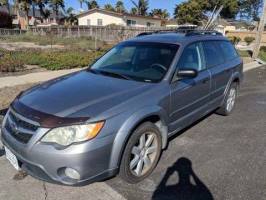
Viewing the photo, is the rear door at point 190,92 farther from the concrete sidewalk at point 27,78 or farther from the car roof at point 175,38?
the concrete sidewalk at point 27,78

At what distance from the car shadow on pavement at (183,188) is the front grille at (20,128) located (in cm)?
144

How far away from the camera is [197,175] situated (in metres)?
3.92

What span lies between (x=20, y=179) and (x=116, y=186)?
43.9 inches

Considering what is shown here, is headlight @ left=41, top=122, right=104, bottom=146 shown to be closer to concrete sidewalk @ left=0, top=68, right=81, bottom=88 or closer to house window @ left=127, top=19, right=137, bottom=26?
concrete sidewalk @ left=0, top=68, right=81, bottom=88

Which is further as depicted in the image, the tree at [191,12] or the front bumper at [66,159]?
the tree at [191,12]

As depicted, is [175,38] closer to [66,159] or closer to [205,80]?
[205,80]

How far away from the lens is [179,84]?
13.9 ft

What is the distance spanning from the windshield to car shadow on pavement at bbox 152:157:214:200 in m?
1.18

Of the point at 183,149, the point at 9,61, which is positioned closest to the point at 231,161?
the point at 183,149

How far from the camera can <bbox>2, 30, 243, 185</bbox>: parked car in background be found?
3074 millimetres

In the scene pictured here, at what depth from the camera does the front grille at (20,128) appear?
3154mm

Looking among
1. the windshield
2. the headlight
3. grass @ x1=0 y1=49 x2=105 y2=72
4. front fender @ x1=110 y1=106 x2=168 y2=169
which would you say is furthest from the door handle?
grass @ x1=0 y1=49 x2=105 y2=72

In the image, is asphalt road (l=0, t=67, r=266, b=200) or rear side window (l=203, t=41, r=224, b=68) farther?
rear side window (l=203, t=41, r=224, b=68)

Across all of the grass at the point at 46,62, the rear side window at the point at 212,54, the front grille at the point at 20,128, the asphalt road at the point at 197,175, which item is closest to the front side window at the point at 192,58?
the rear side window at the point at 212,54
